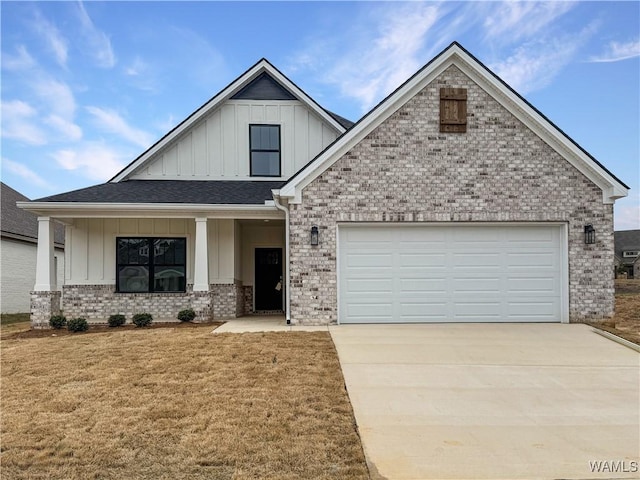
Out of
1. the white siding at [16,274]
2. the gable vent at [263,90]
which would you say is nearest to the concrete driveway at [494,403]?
the gable vent at [263,90]

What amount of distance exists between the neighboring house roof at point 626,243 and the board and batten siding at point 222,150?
54.7m

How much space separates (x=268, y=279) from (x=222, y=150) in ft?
14.6

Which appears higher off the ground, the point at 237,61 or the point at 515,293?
the point at 237,61

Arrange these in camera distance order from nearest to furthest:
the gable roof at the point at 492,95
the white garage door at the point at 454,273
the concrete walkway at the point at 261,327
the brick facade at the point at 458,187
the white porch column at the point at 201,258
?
the concrete walkway at the point at 261,327
the gable roof at the point at 492,95
the brick facade at the point at 458,187
the white garage door at the point at 454,273
the white porch column at the point at 201,258

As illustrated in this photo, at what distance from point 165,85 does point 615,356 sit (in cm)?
1745

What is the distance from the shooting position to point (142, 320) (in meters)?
11.8

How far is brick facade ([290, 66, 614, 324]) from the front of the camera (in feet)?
35.0

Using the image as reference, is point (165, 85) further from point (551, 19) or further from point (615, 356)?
point (615, 356)

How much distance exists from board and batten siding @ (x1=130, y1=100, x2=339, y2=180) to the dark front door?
2.58 metres

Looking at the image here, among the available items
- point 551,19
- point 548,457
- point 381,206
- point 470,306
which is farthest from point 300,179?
point 551,19

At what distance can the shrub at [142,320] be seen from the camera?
38.8ft

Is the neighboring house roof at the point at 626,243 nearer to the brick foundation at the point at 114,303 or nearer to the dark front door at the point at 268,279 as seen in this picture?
the dark front door at the point at 268,279

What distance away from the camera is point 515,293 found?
35.7 feet

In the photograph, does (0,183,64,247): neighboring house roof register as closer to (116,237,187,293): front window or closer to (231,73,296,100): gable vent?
(116,237,187,293): front window
